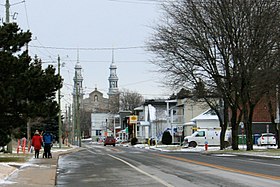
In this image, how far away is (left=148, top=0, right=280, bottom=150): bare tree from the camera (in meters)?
35.8

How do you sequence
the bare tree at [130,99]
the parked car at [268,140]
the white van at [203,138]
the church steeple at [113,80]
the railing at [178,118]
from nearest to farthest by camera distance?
the parked car at [268,140]
the white van at [203,138]
the railing at [178,118]
the bare tree at [130,99]
the church steeple at [113,80]

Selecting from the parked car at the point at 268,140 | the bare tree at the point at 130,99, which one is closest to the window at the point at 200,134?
the parked car at the point at 268,140

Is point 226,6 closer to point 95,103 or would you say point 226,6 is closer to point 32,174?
point 32,174

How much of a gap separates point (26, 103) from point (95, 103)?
517 feet

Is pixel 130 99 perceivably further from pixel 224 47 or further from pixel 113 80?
pixel 224 47

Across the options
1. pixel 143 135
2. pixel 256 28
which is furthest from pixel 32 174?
pixel 143 135

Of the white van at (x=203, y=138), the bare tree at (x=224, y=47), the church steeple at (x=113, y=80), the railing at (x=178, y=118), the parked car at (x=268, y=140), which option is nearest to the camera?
the bare tree at (x=224, y=47)

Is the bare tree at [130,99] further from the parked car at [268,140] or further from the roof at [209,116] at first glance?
the parked car at [268,140]

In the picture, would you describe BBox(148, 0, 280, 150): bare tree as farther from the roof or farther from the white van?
the roof

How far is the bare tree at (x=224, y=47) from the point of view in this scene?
3578 centimetres

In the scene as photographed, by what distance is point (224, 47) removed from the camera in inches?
1487

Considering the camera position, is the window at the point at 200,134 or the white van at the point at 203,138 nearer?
the white van at the point at 203,138

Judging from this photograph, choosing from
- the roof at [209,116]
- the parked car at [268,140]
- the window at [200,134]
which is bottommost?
the parked car at [268,140]

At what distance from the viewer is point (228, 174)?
59.0 ft
